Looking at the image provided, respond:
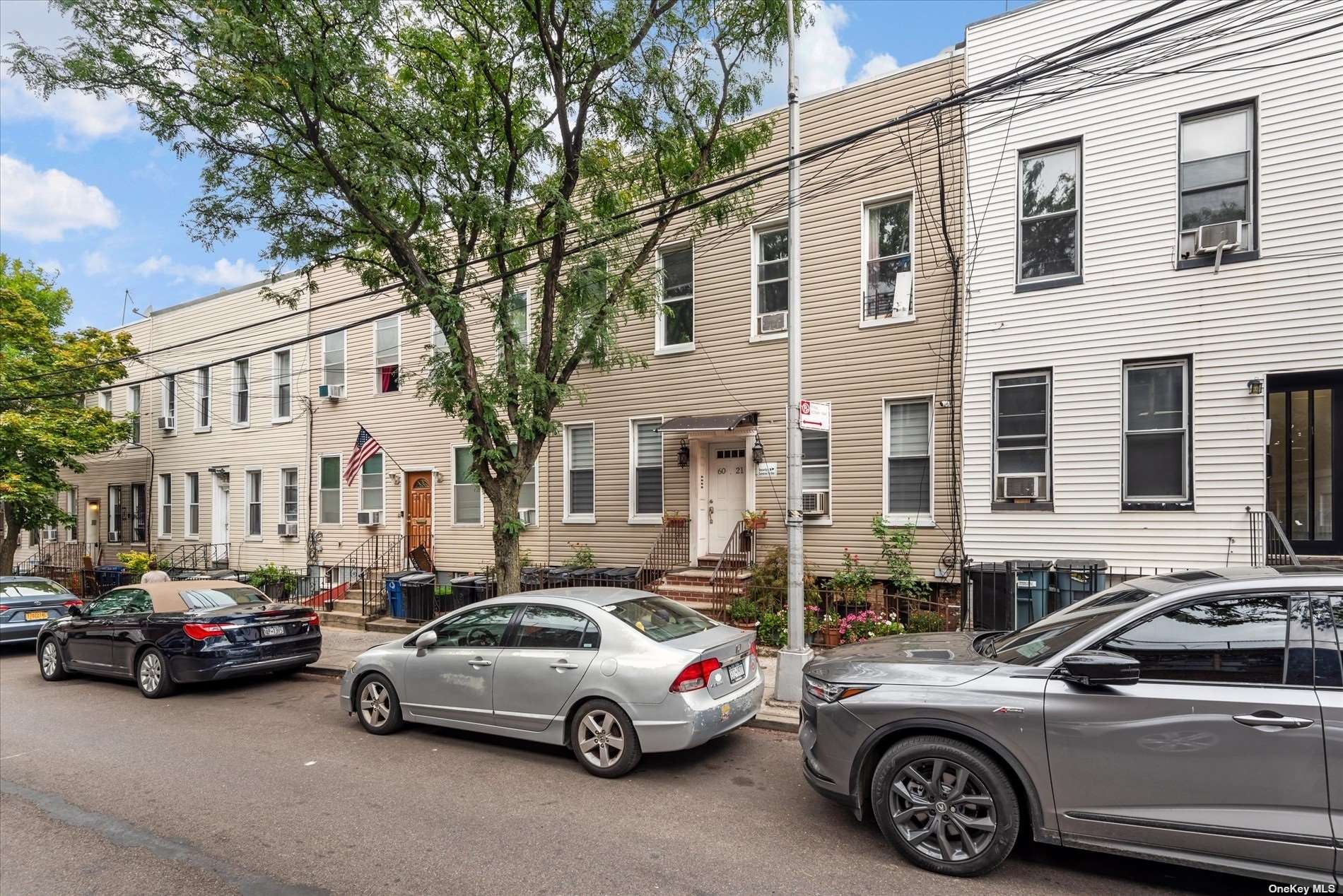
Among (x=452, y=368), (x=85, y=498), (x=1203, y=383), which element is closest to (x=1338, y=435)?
(x=1203, y=383)

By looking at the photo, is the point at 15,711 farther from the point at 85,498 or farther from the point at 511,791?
the point at 85,498

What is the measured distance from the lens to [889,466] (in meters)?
11.5

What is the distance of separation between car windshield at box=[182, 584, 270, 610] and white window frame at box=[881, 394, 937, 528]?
30.4 ft

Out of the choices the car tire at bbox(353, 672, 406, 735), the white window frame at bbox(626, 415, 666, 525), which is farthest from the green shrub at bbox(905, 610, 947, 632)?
the car tire at bbox(353, 672, 406, 735)

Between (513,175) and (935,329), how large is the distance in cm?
654

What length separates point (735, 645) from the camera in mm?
6441

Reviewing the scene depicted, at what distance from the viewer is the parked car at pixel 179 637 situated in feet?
30.4

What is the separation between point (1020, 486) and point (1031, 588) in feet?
4.87

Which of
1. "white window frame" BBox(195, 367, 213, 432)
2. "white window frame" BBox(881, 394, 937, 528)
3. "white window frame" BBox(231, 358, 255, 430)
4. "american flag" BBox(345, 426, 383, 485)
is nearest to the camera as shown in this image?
"white window frame" BBox(881, 394, 937, 528)

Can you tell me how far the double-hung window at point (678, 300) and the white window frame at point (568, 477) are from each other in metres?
2.28

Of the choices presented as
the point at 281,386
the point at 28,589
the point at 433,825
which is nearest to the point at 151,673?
the point at 433,825

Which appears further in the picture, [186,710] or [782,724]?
[186,710]

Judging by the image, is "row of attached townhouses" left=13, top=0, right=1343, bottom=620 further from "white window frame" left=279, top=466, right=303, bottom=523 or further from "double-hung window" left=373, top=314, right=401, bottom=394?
"white window frame" left=279, top=466, right=303, bottom=523

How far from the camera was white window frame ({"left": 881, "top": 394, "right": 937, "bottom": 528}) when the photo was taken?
11078mm
